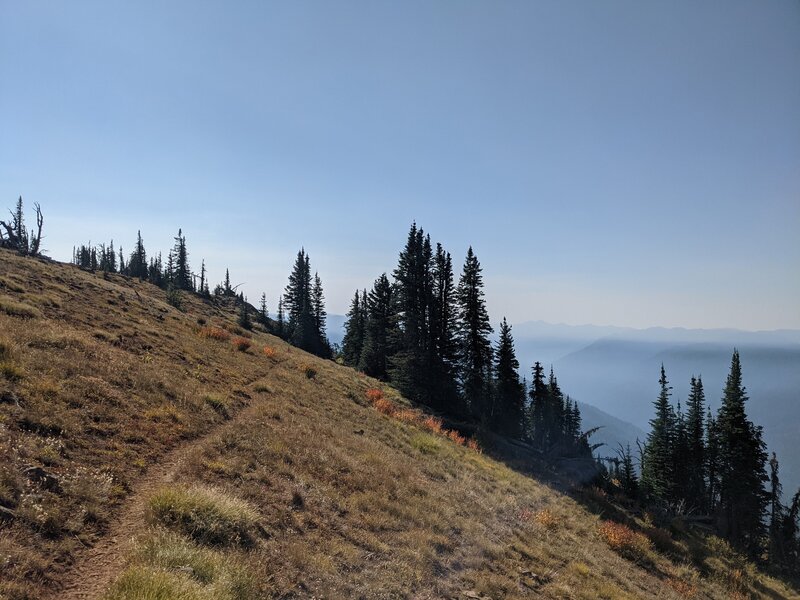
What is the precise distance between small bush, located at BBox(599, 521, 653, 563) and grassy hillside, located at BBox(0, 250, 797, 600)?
93 mm

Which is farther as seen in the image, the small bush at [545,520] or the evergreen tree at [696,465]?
the evergreen tree at [696,465]

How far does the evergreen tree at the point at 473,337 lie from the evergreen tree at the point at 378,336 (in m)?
11.5

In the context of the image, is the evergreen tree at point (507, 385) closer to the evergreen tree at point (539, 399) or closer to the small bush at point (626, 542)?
the evergreen tree at point (539, 399)

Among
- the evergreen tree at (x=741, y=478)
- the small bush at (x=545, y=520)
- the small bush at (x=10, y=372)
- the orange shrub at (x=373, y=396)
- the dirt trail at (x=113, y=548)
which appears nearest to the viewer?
the dirt trail at (x=113, y=548)

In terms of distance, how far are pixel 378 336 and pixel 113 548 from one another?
5138 centimetres

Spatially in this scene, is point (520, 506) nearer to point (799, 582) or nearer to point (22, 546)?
point (22, 546)

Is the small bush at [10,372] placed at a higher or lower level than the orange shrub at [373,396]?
higher

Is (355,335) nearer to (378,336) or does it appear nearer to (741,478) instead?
(378,336)

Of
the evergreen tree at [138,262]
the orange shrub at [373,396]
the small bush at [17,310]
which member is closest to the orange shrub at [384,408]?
the orange shrub at [373,396]

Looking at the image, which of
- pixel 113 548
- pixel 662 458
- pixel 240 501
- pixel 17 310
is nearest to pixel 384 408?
pixel 240 501

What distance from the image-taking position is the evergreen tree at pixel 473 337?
4578 cm

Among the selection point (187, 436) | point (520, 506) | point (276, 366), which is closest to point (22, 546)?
point (187, 436)

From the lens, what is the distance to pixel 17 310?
1641 cm

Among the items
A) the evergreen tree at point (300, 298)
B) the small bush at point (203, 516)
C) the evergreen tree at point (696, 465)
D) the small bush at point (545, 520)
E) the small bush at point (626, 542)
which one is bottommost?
the evergreen tree at point (696, 465)
